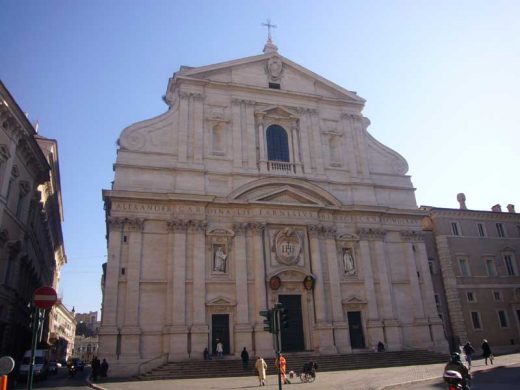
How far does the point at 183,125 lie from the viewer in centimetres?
2706

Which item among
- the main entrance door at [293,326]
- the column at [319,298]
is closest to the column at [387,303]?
the column at [319,298]

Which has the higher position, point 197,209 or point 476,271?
point 197,209

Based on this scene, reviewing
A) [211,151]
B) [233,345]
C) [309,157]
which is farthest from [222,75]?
[233,345]

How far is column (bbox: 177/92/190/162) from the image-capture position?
2630cm

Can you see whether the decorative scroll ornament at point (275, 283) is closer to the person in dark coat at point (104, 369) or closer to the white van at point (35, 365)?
the person in dark coat at point (104, 369)

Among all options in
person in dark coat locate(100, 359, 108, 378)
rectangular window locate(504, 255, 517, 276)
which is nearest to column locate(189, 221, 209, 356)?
person in dark coat locate(100, 359, 108, 378)

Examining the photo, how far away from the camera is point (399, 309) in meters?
26.8

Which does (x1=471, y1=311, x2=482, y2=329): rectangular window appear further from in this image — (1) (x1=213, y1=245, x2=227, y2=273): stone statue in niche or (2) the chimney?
(1) (x1=213, y1=245, x2=227, y2=273): stone statue in niche

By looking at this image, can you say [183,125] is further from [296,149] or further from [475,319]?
[475,319]

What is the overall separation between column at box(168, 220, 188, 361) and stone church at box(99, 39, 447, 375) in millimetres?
54

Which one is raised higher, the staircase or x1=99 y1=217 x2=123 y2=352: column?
x1=99 y1=217 x2=123 y2=352: column

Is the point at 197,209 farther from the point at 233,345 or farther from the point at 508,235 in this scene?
the point at 508,235

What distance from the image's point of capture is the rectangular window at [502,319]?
31.0m

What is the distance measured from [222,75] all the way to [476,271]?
23.1 meters
